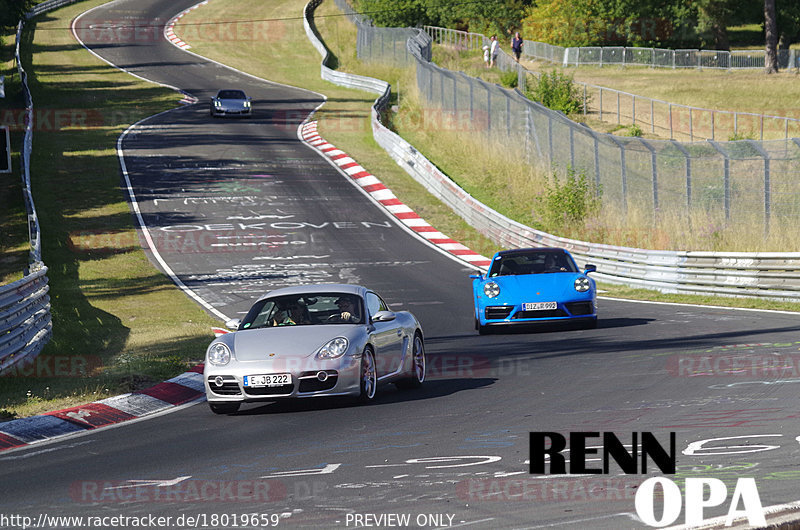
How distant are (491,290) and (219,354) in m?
7.17

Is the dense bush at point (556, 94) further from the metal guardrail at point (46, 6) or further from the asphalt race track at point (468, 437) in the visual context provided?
the metal guardrail at point (46, 6)

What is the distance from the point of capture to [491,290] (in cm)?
1755

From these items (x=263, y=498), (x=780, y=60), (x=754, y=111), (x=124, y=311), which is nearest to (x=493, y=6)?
(x=780, y=60)

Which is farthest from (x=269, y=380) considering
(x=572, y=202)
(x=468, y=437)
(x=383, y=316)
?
(x=572, y=202)

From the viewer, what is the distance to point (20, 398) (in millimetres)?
12039

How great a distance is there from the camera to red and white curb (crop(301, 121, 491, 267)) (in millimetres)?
29891

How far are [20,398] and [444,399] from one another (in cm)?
452

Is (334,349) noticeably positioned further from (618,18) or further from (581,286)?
(618,18)

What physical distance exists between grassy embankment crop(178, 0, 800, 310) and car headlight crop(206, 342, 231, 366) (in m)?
11.6

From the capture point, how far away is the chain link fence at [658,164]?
22.6 metres

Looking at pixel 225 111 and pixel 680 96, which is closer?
pixel 225 111

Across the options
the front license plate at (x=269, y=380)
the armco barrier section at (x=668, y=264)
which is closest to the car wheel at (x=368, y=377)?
the front license plate at (x=269, y=380)

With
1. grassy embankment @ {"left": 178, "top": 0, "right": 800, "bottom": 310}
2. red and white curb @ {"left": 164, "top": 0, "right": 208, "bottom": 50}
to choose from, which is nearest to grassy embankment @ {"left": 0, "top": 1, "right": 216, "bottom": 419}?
grassy embankment @ {"left": 178, "top": 0, "right": 800, "bottom": 310}

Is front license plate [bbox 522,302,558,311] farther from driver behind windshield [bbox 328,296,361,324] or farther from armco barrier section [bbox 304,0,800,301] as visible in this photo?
driver behind windshield [bbox 328,296,361,324]
